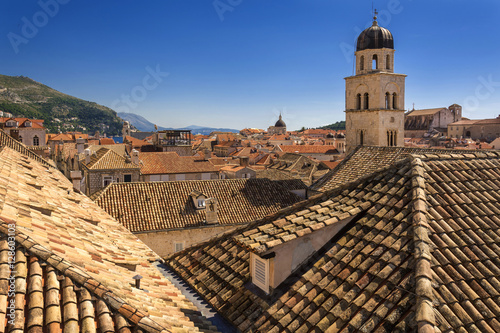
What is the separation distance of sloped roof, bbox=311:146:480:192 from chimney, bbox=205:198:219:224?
18.3 ft

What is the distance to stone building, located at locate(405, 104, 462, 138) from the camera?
121 meters

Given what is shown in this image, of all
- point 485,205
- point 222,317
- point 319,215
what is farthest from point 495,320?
point 222,317

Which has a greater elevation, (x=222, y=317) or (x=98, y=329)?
(x=98, y=329)

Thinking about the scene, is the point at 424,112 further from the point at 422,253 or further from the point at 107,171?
the point at 422,253

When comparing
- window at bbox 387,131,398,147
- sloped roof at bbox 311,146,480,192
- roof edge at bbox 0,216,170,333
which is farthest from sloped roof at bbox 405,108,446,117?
roof edge at bbox 0,216,170,333

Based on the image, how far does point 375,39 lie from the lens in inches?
1329

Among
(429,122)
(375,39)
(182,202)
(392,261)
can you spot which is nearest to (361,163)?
(182,202)

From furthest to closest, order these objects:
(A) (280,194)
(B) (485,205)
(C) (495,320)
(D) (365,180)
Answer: (A) (280,194) → (D) (365,180) → (B) (485,205) → (C) (495,320)

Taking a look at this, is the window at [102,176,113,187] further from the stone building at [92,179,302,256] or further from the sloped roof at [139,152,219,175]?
the stone building at [92,179,302,256]

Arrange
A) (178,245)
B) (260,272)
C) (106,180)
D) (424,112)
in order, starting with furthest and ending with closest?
(424,112) < (106,180) < (178,245) < (260,272)

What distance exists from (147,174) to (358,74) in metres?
21.4

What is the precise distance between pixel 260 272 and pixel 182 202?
1619 centimetres

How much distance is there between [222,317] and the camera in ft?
19.0

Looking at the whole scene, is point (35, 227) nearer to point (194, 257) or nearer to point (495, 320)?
point (194, 257)
